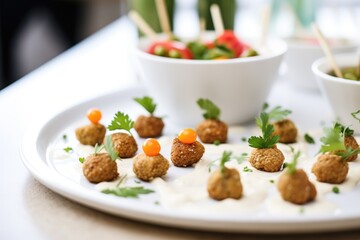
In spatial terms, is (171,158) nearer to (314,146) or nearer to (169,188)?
(169,188)

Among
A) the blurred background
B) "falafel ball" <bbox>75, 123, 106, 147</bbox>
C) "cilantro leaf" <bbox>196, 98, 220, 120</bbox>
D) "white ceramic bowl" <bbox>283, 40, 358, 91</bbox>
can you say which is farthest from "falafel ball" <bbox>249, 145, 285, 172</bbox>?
the blurred background

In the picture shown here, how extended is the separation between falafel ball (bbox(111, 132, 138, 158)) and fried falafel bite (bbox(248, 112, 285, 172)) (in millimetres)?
234

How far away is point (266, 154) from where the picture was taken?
3.47 ft

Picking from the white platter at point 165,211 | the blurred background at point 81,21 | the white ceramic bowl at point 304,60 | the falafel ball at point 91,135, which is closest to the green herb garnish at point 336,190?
the white platter at point 165,211

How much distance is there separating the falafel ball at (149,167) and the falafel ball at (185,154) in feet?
0.20

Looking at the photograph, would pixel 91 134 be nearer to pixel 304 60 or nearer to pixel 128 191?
pixel 128 191

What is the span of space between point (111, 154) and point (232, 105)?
43 centimetres

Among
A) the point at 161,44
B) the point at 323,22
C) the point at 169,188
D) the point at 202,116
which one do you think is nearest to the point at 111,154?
the point at 169,188

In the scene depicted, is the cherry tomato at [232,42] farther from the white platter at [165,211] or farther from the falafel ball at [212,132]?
the white platter at [165,211]

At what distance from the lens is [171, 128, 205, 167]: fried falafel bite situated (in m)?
1.09

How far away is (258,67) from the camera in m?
1.32

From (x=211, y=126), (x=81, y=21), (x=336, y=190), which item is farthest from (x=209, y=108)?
(x=81, y=21)

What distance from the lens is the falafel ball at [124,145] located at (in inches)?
44.5

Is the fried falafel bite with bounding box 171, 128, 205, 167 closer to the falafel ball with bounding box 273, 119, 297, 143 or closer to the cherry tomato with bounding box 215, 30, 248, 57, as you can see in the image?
the falafel ball with bounding box 273, 119, 297, 143
